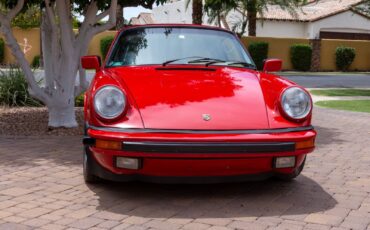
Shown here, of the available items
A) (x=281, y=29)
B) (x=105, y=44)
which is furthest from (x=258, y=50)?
(x=281, y=29)

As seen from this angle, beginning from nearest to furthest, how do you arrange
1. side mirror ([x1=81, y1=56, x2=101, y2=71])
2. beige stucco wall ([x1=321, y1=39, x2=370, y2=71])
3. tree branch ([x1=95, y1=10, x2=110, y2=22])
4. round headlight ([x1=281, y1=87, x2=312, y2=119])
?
round headlight ([x1=281, y1=87, x2=312, y2=119]) → side mirror ([x1=81, y1=56, x2=101, y2=71]) → tree branch ([x1=95, y1=10, x2=110, y2=22]) → beige stucco wall ([x1=321, y1=39, x2=370, y2=71])

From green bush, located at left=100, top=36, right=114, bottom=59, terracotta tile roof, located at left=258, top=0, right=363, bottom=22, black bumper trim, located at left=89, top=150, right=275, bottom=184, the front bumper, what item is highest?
terracotta tile roof, located at left=258, top=0, right=363, bottom=22

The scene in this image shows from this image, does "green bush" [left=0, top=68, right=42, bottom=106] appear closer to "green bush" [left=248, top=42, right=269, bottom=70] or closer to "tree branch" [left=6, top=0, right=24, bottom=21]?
"tree branch" [left=6, top=0, right=24, bottom=21]

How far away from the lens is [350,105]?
12609 millimetres

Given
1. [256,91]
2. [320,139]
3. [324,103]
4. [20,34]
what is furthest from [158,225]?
[20,34]

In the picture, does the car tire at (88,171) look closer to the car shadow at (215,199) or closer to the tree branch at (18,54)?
the car shadow at (215,199)

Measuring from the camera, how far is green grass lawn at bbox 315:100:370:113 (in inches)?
464

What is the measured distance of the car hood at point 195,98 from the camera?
398 centimetres

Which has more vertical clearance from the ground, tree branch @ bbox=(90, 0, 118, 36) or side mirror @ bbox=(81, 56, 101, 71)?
tree branch @ bbox=(90, 0, 118, 36)

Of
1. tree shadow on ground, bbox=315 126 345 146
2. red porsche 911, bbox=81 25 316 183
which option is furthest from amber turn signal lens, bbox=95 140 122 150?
tree shadow on ground, bbox=315 126 345 146

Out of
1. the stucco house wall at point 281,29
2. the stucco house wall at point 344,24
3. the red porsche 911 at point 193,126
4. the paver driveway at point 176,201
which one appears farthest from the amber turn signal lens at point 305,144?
the stucco house wall at point 344,24

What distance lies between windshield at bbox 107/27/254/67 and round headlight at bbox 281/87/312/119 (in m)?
0.91

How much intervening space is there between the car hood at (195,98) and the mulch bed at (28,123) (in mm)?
3116

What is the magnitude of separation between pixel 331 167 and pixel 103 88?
110 inches
